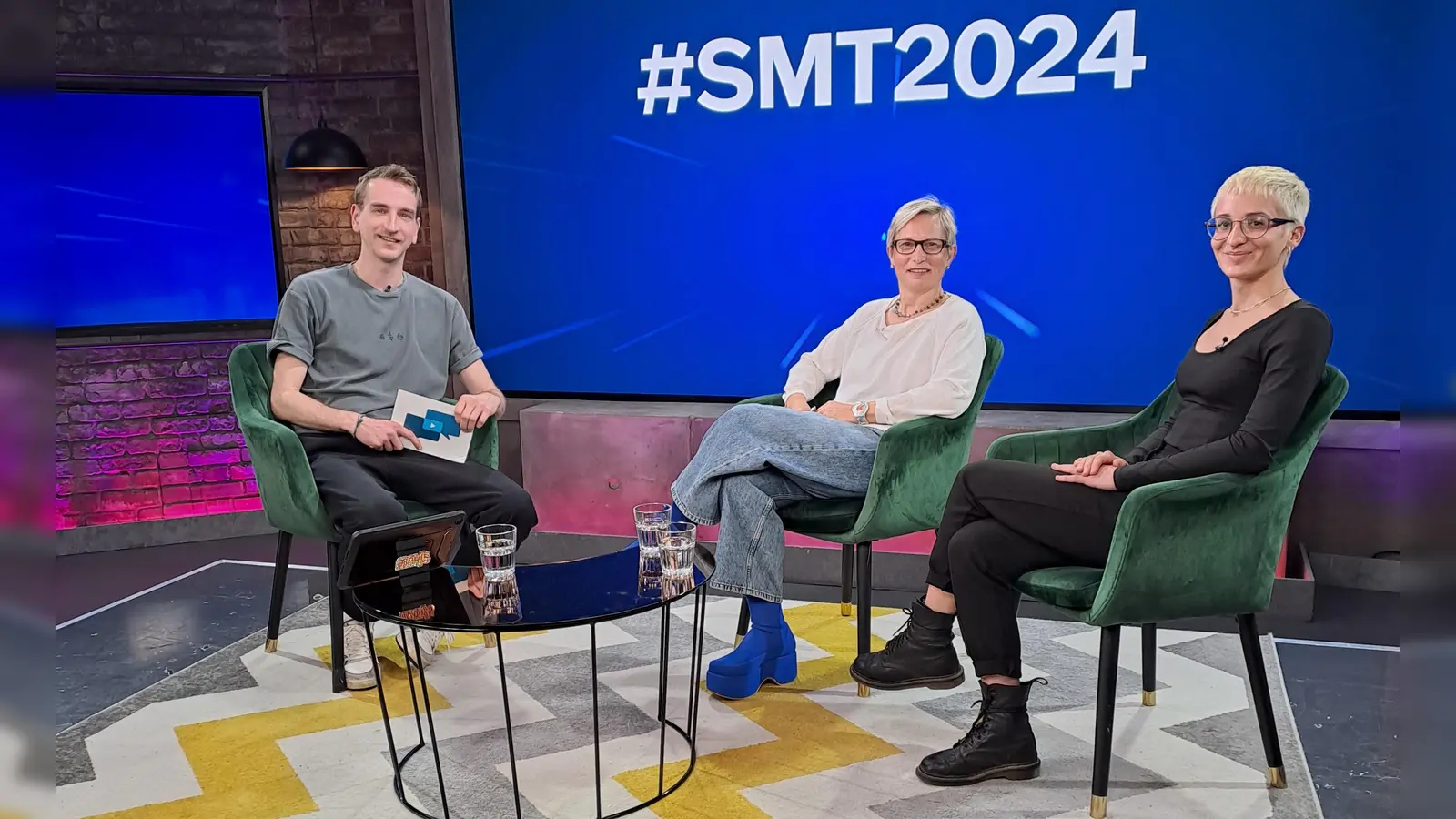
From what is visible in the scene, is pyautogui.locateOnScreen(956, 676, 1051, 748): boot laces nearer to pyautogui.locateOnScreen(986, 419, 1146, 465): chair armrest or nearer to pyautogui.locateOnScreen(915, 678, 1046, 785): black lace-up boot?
pyautogui.locateOnScreen(915, 678, 1046, 785): black lace-up boot

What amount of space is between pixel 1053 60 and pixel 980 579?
2.29m

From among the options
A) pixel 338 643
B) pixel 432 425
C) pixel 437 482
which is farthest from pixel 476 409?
pixel 338 643

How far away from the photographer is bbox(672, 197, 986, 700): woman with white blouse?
290 centimetres

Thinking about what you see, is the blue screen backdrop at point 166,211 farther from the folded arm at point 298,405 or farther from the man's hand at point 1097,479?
the man's hand at point 1097,479

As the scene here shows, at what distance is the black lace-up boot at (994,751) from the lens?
7.94 ft

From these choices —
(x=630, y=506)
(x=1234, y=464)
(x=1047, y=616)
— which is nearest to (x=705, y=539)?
(x=630, y=506)

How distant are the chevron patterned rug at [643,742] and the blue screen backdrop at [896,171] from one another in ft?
4.30

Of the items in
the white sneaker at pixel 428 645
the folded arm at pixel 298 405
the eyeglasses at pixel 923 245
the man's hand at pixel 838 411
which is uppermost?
the eyeglasses at pixel 923 245

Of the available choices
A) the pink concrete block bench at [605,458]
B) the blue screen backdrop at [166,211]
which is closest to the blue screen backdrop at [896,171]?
the pink concrete block bench at [605,458]

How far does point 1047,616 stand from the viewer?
3590 millimetres

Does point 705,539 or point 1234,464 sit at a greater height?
point 1234,464

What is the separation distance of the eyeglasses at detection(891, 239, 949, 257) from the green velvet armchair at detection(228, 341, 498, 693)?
1532 mm

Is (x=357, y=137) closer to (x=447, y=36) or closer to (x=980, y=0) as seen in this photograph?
(x=447, y=36)

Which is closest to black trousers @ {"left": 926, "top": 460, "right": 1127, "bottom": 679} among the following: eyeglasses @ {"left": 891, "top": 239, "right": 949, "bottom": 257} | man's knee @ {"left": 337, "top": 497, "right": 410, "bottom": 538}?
eyeglasses @ {"left": 891, "top": 239, "right": 949, "bottom": 257}
